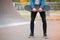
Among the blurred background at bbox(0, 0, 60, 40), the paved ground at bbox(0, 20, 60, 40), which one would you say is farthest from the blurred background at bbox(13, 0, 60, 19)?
the paved ground at bbox(0, 20, 60, 40)

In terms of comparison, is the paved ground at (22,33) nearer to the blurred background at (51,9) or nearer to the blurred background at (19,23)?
the blurred background at (19,23)

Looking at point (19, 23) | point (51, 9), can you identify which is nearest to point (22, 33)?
point (19, 23)

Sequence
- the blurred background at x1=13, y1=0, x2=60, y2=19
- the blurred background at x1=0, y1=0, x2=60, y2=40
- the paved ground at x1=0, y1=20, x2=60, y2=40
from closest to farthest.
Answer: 1. the paved ground at x1=0, y1=20, x2=60, y2=40
2. the blurred background at x1=0, y1=0, x2=60, y2=40
3. the blurred background at x1=13, y1=0, x2=60, y2=19

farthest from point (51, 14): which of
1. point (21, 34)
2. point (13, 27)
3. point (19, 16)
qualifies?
point (21, 34)

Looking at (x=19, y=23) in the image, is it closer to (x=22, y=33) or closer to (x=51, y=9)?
(x=22, y=33)

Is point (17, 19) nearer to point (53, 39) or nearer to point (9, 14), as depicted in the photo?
point (9, 14)

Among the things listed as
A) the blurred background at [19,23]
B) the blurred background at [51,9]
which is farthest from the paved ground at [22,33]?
the blurred background at [51,9]

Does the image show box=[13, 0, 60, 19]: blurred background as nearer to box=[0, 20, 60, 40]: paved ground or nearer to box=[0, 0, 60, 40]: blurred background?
box=[0, 0, 60, 40]: blurred background

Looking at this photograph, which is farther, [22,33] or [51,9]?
[51,9]

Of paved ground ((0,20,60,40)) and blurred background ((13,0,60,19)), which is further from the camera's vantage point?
blurred background ((13,0,60,19))

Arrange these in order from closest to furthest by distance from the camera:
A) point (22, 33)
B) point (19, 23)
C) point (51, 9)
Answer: point (22, 33) → point (19, 23) → point (51, 9)

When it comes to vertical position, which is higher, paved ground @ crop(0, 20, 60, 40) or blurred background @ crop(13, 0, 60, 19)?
blurred background @ crop(13, 0, 60, 19)

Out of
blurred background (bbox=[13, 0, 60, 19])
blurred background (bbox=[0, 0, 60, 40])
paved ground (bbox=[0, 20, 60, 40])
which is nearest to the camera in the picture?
paved ground (bbox=[0, 20, 60, 40])

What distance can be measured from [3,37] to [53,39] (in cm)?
106
